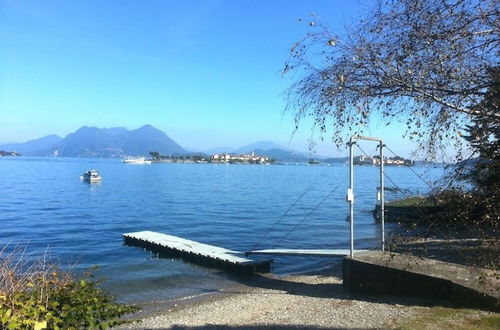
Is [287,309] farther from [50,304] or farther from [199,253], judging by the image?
[199,253]

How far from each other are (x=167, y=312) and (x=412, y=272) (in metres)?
7.15

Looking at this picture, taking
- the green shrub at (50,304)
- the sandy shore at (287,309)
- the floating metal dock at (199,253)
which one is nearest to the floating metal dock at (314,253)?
the floating metal dock at (199,253)

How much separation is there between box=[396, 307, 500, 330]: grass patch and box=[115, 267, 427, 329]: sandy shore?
43 cm

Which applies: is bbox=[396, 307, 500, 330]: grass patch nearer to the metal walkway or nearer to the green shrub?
the green shrub

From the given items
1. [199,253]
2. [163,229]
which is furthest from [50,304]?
[163,229]

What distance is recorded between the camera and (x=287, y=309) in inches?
496

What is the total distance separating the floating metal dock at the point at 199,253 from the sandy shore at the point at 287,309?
275cm

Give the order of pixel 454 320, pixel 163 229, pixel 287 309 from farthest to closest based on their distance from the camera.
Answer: pixel 163 229 < pixel 287 309 < pixel 454 320

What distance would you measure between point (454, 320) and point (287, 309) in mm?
4508

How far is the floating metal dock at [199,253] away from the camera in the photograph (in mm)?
20016

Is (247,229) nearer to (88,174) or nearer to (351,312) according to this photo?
(351,312)

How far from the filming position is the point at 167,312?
14078 millimetres

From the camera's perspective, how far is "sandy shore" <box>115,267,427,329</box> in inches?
412

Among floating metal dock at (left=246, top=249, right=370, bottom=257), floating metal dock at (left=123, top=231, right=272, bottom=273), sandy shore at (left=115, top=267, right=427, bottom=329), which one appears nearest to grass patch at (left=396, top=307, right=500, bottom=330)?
sandy shore at (left=115, top=267, right=427, bottom=329)
